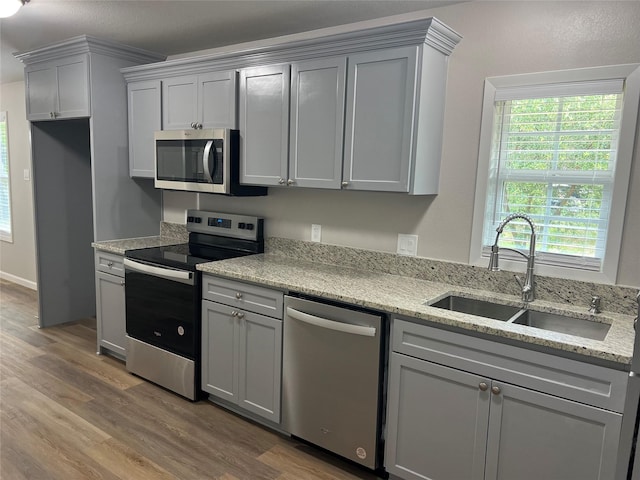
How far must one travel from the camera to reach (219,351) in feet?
9.41

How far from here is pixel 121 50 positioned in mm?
3621

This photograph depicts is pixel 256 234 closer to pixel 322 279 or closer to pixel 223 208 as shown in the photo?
pixel 223 208

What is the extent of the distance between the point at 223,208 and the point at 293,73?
4.18 feet

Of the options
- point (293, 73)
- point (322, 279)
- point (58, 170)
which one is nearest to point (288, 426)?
point (322, 279)

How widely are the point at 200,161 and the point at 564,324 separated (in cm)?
232

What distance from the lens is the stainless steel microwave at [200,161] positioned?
9.98ft

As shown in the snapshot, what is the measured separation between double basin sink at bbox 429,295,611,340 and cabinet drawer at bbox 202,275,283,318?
0.83 meters

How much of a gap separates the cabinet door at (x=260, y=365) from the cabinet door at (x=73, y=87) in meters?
2.13

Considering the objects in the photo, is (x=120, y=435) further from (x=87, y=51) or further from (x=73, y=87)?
(x=87, y=51)

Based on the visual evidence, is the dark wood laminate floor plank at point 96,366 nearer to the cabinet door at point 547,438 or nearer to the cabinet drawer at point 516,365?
the cabinet drawer at point 516,365

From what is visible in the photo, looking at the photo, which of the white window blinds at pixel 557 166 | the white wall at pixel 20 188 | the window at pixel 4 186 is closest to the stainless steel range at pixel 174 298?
the white window blinds at pixel 557 166

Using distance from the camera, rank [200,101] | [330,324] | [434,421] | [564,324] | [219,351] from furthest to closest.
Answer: [200,101]
[219,351]
[330,324]
[564,324]
[434,421]

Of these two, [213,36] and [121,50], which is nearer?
[213,36]

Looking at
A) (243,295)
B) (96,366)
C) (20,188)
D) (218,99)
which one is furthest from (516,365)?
(20,188)
